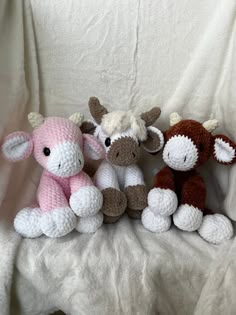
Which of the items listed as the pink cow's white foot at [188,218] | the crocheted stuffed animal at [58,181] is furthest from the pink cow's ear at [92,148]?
the pink cow's white foot at [188,218]

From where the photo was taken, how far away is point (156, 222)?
0.94m

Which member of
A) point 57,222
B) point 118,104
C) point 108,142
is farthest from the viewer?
point 118,104

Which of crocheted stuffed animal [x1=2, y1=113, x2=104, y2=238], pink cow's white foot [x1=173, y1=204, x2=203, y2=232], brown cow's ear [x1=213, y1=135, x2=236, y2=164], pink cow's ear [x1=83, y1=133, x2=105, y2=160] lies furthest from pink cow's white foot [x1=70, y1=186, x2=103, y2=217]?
brown cow's ear [x1=213, y1=135, x2=236, y2=164]

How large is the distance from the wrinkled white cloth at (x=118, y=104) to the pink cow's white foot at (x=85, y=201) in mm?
70

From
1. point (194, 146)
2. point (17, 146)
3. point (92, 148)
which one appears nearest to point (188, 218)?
point (194, 146)

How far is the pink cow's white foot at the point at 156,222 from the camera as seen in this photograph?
94cm

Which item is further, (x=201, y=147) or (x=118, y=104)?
(x=118, y=104)

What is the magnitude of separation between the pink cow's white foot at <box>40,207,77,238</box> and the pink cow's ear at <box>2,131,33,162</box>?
0.16 meters

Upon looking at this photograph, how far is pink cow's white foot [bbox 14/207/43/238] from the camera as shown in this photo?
0.87m

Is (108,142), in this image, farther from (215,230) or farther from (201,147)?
(215,230)

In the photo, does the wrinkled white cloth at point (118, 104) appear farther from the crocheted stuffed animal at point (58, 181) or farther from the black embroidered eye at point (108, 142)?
the black embroidered eye at point (108, 142)

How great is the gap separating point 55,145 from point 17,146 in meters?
0.11

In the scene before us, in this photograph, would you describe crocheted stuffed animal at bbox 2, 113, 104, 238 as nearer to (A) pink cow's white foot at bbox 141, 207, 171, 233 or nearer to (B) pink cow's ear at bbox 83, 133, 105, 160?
(B) pink cow's ear at bbox 83, 133, 105, 160

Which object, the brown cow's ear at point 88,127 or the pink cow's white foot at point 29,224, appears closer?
the pink cow's white foot at point 29,224
